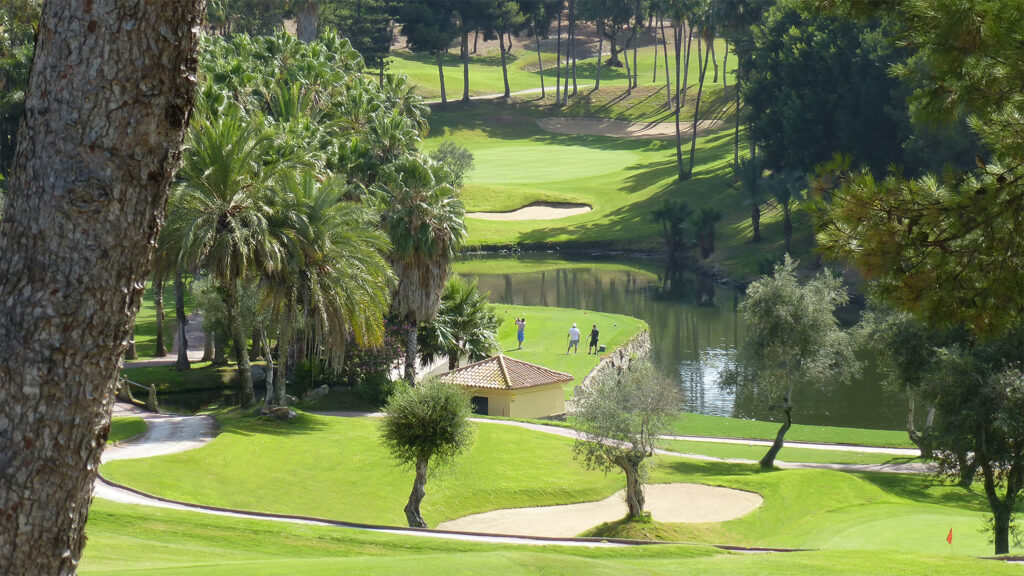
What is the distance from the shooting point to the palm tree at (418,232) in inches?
1373

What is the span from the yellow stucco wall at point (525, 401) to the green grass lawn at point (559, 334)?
246 centimetres

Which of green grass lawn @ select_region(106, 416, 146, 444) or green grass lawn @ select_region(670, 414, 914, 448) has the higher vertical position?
green grass lawn @ select_region(106, 416, 146, 444)

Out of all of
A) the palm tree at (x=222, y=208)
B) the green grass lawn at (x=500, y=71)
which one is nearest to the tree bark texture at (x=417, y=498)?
the palm tree at (x=222, y=208)

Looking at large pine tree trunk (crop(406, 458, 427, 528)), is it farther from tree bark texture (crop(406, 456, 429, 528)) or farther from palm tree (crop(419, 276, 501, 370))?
palm tree (crop(419, 276, 501, 370))

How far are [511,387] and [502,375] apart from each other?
992 millimetres

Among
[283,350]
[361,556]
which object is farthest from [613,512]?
[361,556]

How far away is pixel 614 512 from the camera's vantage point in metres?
27.2

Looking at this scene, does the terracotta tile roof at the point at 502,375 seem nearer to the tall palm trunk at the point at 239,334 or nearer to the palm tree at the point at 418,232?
the palm tree at the point at 418,232

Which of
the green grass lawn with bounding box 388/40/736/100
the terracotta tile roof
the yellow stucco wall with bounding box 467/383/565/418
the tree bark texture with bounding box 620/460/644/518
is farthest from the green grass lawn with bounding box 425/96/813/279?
the tree bark texture with bounding box 620/460/644/518

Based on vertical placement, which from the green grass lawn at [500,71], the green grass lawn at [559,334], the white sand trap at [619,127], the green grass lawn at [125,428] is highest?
the green grass lawn at [500,71]

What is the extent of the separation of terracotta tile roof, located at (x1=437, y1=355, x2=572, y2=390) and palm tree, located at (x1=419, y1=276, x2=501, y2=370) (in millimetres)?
1917

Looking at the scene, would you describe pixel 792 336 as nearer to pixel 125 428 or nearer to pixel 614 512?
pixel 614 512

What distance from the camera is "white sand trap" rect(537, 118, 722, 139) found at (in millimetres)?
118438

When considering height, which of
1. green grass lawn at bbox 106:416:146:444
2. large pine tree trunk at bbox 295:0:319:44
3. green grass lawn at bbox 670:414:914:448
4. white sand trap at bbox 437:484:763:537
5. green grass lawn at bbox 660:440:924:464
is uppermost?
large pine tree trunk at bbox 295:0:319:44
